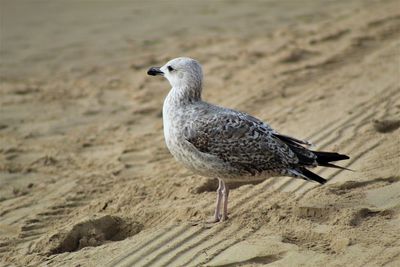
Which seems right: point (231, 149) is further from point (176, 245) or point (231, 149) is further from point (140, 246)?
point (140, 246)

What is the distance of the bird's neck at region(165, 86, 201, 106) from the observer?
6046 millimetres

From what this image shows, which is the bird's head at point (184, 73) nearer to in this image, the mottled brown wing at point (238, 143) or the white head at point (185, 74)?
the white head at point (185, 74)

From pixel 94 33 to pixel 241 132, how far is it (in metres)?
8.05

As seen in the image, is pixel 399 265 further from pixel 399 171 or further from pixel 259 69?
pixel 259 69

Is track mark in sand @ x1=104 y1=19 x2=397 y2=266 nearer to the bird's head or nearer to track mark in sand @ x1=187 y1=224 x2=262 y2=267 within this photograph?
track mark in sand @ x1=187 y1=224 x2=262 y2=267

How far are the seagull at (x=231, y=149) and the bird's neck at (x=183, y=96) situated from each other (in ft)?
0.36

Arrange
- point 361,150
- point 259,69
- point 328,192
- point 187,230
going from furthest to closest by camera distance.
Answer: point 259,69 < point 361,150 < point 328,192 < point 187,230

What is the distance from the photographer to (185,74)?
20.1 feet

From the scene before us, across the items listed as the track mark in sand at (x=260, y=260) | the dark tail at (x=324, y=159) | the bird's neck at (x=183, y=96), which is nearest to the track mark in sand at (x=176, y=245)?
the track mark in sand at (x=260, y=260)

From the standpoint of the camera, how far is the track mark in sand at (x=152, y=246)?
5.20 m

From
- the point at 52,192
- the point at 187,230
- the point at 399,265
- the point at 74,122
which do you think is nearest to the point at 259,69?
the point at 74,122

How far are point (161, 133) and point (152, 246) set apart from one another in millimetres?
3188

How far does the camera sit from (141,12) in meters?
14.7

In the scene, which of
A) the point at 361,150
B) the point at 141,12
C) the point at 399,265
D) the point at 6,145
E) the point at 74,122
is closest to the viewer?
the point at 399,265
